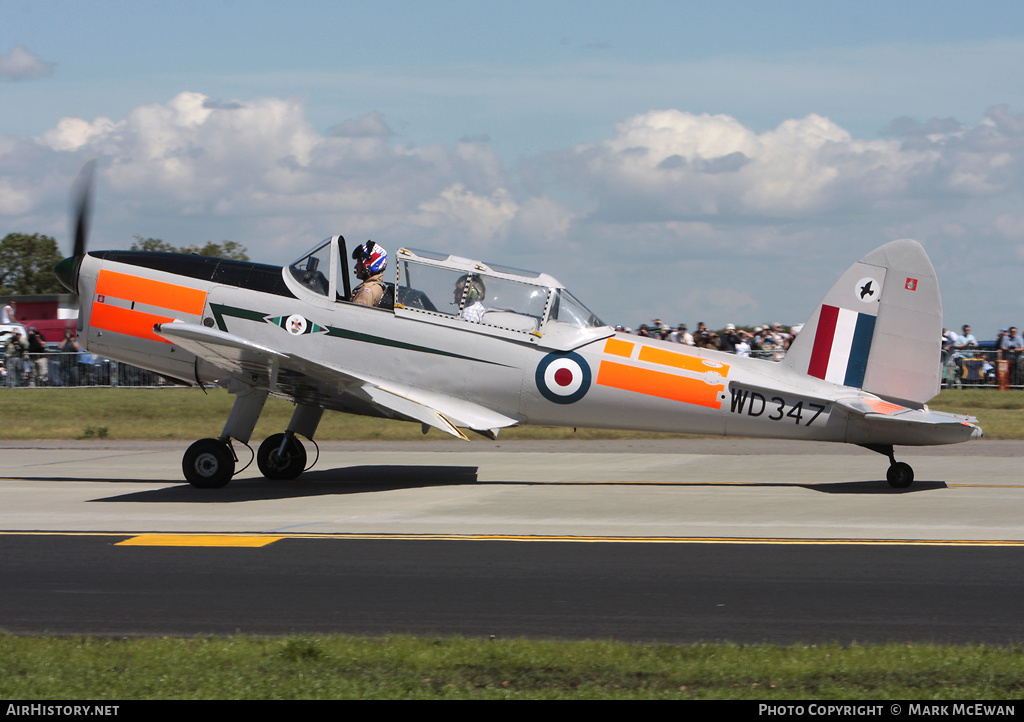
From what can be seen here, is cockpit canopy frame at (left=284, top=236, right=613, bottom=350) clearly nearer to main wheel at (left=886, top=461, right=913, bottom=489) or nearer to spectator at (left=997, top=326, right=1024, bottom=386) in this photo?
main wheel at (left=886, top=461, right=913, bottom=489)

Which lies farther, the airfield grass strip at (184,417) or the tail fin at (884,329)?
the airfield grass strip at (184,417)

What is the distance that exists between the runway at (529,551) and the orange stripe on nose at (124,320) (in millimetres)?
1874

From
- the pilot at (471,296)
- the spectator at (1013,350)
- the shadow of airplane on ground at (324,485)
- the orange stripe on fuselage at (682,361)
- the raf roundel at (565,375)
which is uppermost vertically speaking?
the spectator at (1013,350)

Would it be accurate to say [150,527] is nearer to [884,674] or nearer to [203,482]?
[203,482]

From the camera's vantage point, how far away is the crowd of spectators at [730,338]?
23.5 meters

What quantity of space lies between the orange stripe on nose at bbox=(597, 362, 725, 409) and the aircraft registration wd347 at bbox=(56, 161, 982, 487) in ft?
0.05

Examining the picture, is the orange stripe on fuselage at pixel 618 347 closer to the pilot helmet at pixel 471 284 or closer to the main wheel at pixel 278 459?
the pilot helmet at pixel 471 284

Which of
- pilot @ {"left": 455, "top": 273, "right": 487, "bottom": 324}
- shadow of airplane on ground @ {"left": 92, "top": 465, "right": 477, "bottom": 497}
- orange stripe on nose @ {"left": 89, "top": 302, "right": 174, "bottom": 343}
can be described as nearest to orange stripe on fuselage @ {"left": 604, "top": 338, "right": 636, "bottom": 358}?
pilot @ {"left": 455, "top": 273, "right": 487, "bottom": 324}

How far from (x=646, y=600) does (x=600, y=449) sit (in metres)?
10.5

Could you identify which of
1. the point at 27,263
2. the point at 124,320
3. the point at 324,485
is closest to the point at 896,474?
the point at 324,485

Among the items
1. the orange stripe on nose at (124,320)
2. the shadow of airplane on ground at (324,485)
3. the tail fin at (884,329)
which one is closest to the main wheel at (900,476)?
the tail fin at (884,329)

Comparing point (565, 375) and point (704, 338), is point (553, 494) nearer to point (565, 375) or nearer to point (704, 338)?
point (565, 375)

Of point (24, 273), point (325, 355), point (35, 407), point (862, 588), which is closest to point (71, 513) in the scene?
point (325, 355)

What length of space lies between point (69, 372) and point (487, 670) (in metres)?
23.2
